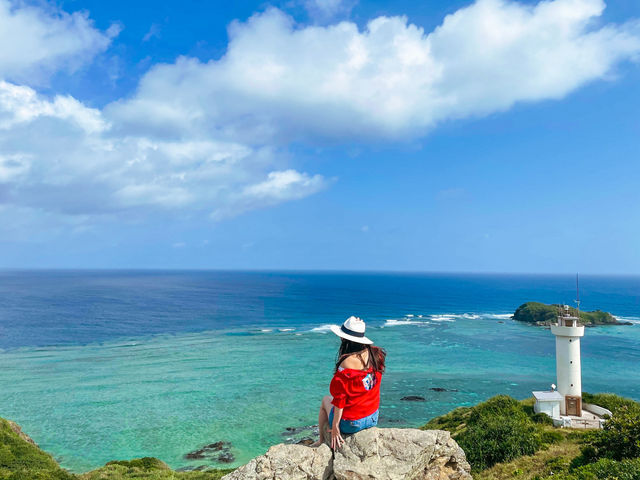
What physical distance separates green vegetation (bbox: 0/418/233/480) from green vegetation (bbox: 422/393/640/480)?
11.7m

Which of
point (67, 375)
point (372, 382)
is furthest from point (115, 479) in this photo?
point (67, 375)

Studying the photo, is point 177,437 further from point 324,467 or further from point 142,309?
point 142,309

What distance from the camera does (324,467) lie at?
264 inches

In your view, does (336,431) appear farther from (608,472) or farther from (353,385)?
(608,472)

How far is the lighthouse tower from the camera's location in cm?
2205

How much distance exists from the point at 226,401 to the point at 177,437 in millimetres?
7543

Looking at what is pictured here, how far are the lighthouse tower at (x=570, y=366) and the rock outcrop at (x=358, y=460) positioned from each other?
18.9 meters

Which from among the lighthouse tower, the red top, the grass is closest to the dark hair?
the red top

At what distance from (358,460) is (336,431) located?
570 mm

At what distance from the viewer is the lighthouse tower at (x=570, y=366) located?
72.3 ft

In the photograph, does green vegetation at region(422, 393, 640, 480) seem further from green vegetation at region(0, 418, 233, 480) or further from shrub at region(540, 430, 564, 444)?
green vegetation at region(0, 418, 233, 480)

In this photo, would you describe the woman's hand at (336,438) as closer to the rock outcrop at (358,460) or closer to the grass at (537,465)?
the rock outcrop at (358,460)

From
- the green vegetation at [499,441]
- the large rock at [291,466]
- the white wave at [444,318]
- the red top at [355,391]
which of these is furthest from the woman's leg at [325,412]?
the white wave at [444,318]

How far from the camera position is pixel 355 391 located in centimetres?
654
